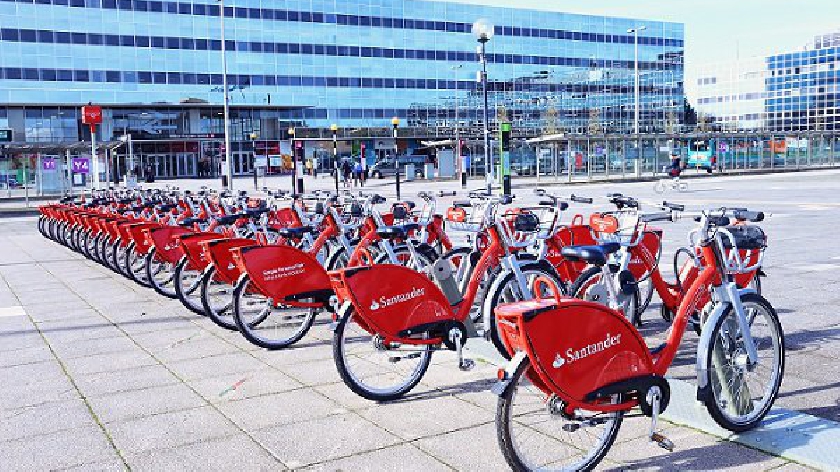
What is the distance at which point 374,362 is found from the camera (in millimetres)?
5395

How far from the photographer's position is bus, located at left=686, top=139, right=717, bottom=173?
1853 inches

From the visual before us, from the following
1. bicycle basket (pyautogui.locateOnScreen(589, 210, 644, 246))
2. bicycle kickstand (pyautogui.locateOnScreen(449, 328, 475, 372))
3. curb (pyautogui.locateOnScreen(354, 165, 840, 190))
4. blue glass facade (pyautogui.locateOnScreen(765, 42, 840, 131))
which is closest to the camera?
bicycle kickstand (pyautogui.locateOnScreen(449, 328, 475, 372))

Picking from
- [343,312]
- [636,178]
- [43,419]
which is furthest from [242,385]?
[636,178]

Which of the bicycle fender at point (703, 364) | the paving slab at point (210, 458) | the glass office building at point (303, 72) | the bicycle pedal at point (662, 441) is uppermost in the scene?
the glass office building at point (303, 72)

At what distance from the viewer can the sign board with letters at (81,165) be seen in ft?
104

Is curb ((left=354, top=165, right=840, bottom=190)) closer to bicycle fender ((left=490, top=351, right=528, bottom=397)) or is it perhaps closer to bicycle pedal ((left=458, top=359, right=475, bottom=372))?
bicycle pedal ((left=458, top=359, right=475, bottom=372))

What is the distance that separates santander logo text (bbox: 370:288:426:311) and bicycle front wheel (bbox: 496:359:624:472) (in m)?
1.19

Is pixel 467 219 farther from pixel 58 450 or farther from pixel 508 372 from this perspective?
pixel 58 450

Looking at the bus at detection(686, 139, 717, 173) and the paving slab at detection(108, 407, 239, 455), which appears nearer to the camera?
the paving slab at detection(108, 407, 239, 455)

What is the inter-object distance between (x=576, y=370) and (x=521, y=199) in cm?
2321

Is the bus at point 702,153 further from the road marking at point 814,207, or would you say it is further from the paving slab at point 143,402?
the paving slab at point 143,402

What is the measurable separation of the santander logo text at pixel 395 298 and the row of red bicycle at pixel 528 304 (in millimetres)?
12

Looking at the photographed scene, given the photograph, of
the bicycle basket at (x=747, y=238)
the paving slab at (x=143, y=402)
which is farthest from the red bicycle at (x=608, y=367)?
the paving slab at (x=143, y=402)

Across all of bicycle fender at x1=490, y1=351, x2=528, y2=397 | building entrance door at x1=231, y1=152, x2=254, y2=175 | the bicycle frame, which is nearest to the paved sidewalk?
the bicycle frame
